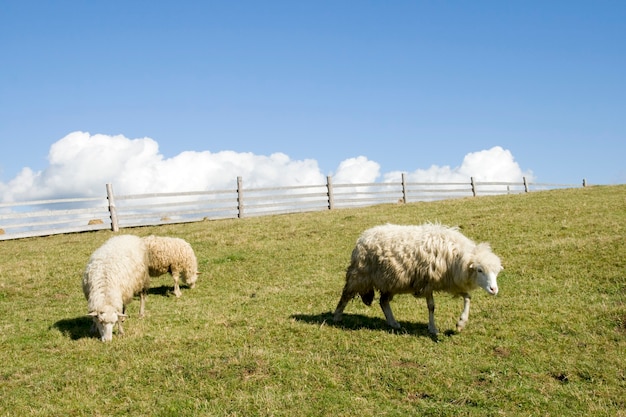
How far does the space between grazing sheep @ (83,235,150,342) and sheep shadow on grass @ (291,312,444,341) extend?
3.32 meters

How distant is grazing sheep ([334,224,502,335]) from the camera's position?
8.20 meters

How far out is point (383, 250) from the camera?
8.63m

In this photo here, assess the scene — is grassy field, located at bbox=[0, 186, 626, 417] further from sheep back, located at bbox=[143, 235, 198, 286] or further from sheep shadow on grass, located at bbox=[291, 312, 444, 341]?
sheep back, located at bbox=[143, 235, 198, 286]

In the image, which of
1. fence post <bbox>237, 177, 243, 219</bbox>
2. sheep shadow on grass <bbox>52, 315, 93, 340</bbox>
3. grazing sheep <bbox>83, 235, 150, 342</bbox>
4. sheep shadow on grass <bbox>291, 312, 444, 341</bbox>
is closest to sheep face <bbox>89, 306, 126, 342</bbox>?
grazing sheep <bbox>83, 235, 150, 342</bbox>

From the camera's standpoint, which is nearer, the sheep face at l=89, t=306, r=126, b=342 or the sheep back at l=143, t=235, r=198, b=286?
the sheep face at l=89, t=306, r=126, b=342

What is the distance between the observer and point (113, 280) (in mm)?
9641

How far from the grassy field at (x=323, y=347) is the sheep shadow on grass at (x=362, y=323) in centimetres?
5

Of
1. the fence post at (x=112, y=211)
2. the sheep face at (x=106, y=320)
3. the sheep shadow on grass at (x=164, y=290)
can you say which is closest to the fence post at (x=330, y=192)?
the fence post at (x=112, y=211)

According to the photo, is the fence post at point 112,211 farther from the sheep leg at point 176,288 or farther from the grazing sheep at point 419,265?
the grazing sheep at point 419,265

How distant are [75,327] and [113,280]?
4.67ft

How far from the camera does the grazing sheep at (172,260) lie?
12.8 m

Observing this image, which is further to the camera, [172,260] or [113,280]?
[172,260]

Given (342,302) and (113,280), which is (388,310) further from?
(113,280)

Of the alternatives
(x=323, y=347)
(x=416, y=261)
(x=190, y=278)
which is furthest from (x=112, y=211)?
(x=416, y=261)
